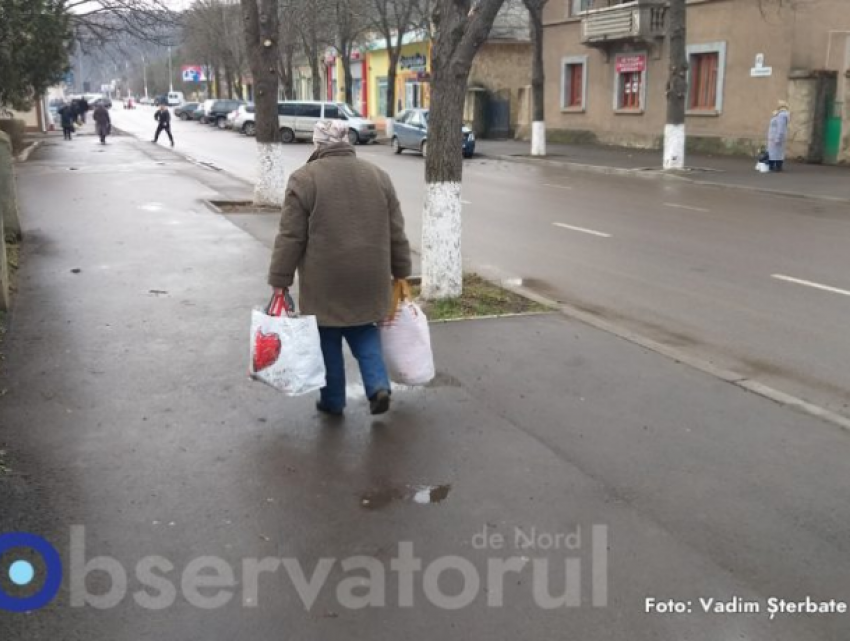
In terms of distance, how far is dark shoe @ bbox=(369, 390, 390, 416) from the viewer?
4.98 metres

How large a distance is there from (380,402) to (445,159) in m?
3.47

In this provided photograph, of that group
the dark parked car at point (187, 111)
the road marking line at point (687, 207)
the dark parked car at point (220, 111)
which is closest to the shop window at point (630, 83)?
the road marking line at point (687, 207)

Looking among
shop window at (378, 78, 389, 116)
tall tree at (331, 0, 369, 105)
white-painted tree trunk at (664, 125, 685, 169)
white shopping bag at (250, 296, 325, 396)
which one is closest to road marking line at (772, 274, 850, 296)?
white shopping bag at (250, 296, 325, 396)

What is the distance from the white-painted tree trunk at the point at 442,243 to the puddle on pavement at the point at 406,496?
3.79 metres

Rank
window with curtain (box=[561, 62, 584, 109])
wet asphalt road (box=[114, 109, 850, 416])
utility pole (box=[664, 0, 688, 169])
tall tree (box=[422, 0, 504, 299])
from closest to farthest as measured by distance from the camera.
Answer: wet asphalt road (box=[114, 109, 850, 416]) < tall tree (box=[422, 0, 504, 299]) < utility pole (box=[664, 0, 688, 169]) < window with curtain (box=[561, 62, 584, 109])

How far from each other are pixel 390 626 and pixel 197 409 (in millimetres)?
2537

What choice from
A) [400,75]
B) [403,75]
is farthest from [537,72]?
[400,75]

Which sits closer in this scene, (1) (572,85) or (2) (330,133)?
(2) (330,133)

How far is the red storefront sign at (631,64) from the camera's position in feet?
100

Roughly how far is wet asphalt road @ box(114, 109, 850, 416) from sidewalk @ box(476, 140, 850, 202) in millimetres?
1048

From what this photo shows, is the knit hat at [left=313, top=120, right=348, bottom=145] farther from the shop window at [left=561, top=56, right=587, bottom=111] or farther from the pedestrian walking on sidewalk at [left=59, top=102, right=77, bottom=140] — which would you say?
the pedestrian walking on sidewalk at [left=59, top=102, right=77, bottom=140]

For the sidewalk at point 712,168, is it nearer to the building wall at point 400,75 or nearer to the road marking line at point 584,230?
the road marking line at point 584,230

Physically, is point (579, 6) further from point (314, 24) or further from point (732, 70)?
point (314, 24)

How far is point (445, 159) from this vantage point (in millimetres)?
7871
